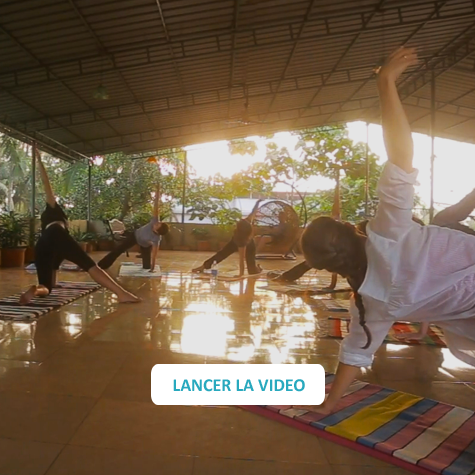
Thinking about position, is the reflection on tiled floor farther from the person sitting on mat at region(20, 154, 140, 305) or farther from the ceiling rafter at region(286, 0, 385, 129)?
the ceiling rafter at region(286, 0, 385, 129)

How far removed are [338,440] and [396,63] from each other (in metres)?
1.25

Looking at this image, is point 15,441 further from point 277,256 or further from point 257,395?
point 277,256

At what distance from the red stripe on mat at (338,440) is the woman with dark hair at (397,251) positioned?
44cm

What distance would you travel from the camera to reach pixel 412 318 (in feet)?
5.69

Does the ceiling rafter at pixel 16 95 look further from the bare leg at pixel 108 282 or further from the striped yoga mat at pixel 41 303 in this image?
the bare leg at pixel 108 282

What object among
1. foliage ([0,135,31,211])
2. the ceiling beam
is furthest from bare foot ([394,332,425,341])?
foliage ([0,135,31,211])

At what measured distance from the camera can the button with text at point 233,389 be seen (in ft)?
6.53

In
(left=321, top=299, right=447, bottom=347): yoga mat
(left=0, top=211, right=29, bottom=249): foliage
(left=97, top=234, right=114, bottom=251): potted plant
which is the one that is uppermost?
(left=0, top=211, right=29, bottom=249): foliage

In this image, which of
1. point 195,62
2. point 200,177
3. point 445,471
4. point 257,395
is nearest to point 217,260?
point 195,62

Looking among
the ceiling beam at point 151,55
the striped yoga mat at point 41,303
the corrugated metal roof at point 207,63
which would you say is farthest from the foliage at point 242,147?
the striped yoga mat at point 41,303

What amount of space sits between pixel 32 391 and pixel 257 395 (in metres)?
0.97

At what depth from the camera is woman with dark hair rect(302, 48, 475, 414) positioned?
145 centimetres

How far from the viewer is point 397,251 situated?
1.48 metres

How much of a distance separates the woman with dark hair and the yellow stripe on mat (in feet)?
1.41
